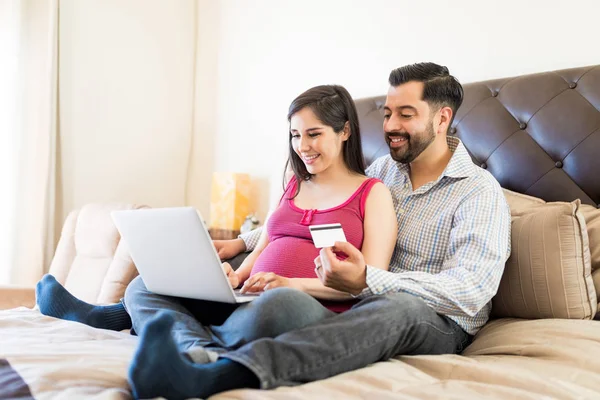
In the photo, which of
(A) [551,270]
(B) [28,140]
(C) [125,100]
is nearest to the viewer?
(A) [551,270]

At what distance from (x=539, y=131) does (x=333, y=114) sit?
638 mm

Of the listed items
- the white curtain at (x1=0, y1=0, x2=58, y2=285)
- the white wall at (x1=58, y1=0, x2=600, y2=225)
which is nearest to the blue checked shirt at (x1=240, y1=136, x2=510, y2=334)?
the white wall at (x1=58, y1=0, x2=600, y2=225)

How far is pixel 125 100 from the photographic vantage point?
346cm

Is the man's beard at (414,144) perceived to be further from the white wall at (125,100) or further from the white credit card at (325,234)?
the white wall at (125,100)

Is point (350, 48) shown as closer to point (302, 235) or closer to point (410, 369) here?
point (302, 235)

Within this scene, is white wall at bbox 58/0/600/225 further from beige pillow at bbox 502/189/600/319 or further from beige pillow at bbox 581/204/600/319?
beige pillow at bbox 581/204/600/319

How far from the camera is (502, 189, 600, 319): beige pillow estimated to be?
1.56 metres

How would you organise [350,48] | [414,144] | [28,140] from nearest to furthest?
[414,144] → [350,48] → [28,140]

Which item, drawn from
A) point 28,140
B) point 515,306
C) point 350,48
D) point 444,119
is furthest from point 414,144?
point 28,140

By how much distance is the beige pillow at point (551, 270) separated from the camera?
1.48 meters

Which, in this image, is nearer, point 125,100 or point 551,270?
point 551,270

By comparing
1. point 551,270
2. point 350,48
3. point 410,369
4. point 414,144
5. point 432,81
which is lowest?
point 410,369

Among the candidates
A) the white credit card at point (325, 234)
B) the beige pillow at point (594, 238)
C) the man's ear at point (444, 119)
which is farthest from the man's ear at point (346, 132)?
the beige pillow at point (594, 238)

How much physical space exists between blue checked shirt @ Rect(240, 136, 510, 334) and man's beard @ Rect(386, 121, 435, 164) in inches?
2.9
